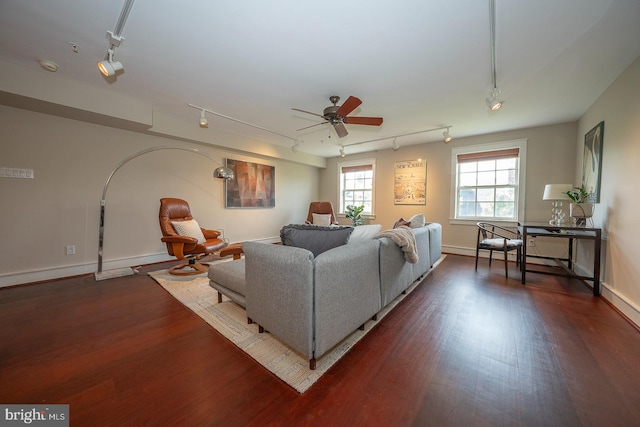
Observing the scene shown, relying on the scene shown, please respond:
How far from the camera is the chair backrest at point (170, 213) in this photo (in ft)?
11.2

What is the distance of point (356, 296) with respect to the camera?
5.74 ft

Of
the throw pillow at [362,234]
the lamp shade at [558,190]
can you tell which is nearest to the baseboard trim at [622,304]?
the lamp shade at [558,190]

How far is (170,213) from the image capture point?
3604mm

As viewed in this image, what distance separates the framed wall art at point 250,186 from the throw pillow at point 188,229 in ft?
4.08

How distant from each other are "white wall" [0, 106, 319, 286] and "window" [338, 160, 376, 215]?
3.35 m

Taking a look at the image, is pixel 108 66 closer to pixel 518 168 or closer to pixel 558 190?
pixel 558 190

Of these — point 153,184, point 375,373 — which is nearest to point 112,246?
point 153,184

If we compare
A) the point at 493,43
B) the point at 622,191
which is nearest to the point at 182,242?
the point at 493,43

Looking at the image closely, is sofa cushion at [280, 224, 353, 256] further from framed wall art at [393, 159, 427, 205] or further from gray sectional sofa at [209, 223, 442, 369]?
framed wall art at [393, 159, 427, 205]

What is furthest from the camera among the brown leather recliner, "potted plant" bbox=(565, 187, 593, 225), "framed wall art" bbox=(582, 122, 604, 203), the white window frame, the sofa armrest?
the white window frame

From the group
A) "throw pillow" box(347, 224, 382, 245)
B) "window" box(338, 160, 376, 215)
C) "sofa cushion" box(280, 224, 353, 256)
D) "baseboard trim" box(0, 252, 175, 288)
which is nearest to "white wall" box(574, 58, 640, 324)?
"throw pillow" box(347, 224, 382, 245)

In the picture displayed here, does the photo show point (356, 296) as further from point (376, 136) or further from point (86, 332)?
point (376, 136)

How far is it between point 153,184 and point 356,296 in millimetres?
3966

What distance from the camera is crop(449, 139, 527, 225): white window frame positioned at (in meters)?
4.10
